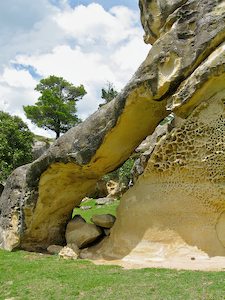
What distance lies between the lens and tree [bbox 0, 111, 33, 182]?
27.5m

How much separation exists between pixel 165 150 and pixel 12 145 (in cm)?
1920

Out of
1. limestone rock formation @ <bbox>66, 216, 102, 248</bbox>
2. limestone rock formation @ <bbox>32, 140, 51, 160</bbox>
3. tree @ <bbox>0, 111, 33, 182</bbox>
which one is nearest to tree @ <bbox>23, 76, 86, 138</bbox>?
limestone rock formation @ <bbox>32, 140, 51, 160</bbox>

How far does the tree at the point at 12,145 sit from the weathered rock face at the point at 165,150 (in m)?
14.7

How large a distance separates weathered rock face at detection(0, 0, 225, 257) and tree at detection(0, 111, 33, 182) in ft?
48.2

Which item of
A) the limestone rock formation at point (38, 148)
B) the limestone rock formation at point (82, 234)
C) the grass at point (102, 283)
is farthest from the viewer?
the limestone rock formation at point (38, 148)

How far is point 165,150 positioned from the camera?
1135 cm

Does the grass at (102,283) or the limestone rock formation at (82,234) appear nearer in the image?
the grass at (102,283)

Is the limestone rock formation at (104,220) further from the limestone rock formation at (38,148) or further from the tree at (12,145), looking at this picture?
the limestone rock formation at (38,148)

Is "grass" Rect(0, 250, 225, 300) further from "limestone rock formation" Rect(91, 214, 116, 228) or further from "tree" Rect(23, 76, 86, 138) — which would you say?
"tree" Rect(23, 76, 86, 138)

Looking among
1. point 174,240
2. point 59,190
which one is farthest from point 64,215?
point 174,240

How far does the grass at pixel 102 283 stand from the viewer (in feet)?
24.2

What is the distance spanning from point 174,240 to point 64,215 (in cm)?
455

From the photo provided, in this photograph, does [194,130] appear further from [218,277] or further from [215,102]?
[218,277]

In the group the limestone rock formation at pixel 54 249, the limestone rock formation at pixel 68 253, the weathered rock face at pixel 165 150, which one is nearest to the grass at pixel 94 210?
the limestone rock formation at pixel 54 249
